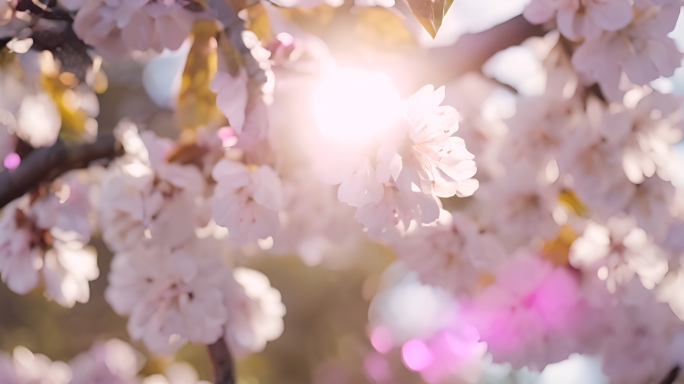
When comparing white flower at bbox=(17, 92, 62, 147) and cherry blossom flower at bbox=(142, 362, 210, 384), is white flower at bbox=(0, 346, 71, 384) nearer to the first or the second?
cherry blossom flower at bbox=(142, 362, 210, 384)

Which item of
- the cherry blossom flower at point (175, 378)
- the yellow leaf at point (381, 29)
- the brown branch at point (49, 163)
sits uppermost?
the yellow leaf at point (381, 29)

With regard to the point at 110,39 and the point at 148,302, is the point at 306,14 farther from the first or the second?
the point at 148,302

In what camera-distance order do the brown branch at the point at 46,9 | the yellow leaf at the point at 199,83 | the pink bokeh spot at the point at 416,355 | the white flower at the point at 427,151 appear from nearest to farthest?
the white flower at the point at 427,151 < the brown branch at the point at 46,9 < the yellow leaf at the point at 199,83 < the pink bokeh spot at the point at 416,355

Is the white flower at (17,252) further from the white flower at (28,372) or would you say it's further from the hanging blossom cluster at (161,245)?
the white flower at (28,372)

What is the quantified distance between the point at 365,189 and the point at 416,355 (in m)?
2.11

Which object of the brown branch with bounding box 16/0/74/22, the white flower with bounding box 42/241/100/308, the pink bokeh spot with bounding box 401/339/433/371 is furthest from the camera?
the pink bokeh spot with bounding box 401/339/433/371

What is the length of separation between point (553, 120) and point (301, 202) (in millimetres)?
491

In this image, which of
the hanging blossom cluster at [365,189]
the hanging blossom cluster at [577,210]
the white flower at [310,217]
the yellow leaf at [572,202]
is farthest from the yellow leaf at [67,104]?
the yellow leaf at [572,202]

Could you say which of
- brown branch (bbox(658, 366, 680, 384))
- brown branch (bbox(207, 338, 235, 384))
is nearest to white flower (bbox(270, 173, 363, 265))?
brown branch (bbox(207, 338, 235, 384))

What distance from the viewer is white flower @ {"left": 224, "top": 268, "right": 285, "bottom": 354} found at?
950 mm

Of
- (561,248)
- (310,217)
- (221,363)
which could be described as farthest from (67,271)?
(561,248)

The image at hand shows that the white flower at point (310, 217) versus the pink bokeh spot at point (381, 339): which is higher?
the white flower at point (310, 217)

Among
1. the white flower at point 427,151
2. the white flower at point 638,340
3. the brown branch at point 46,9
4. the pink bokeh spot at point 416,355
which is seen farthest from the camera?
the pink bokeh spot at point 416,355

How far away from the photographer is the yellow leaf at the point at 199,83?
74 centimetres
